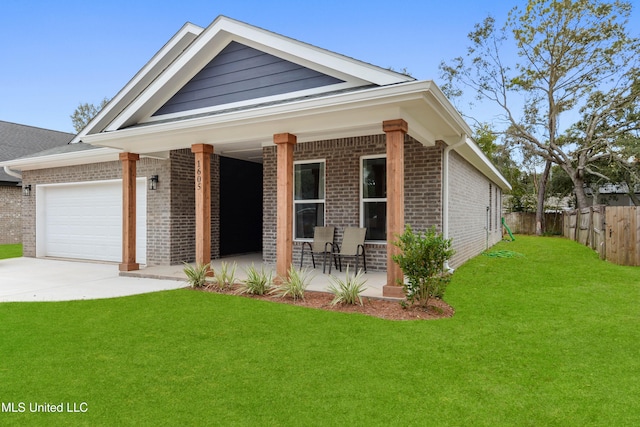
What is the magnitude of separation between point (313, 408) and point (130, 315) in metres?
3.32

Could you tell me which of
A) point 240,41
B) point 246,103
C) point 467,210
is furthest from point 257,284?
point 467,210

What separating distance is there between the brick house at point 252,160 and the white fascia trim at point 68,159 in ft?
0.19

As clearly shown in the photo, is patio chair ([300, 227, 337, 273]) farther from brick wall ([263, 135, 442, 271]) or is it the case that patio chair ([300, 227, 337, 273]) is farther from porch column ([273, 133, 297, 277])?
porch column ([273, 133, 297, 277])

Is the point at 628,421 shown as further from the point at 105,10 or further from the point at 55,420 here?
the point at 105,10

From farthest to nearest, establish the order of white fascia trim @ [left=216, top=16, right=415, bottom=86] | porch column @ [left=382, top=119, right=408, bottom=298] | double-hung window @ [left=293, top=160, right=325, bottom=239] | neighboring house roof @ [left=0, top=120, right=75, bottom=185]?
neighboring house roof @ [left=0, top=120, right=75, bottom=185]
double-hung window @ [left=293, top=160, right=325, bottom=239]
white fascia trim @ [left=216, top=16, right=415, bottom=86]
porch column @ [left=382, top=119, right=408, bottom=298]

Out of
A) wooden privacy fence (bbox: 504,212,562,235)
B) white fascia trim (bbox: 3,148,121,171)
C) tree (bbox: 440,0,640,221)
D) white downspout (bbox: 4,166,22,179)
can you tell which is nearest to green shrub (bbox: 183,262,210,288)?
white fascia trim (bbox: 3,148,121,171)

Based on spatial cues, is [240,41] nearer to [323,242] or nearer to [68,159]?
[323,242]

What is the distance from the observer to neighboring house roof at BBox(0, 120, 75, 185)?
17.9m

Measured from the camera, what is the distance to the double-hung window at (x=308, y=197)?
8.52 metres

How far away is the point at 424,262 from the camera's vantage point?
4.98 metres

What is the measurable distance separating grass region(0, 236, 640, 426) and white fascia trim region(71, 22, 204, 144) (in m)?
4.91

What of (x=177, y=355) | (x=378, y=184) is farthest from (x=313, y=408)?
(x=378, y=184)

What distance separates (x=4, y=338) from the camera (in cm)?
408

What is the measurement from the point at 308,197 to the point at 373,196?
5.01 ft
